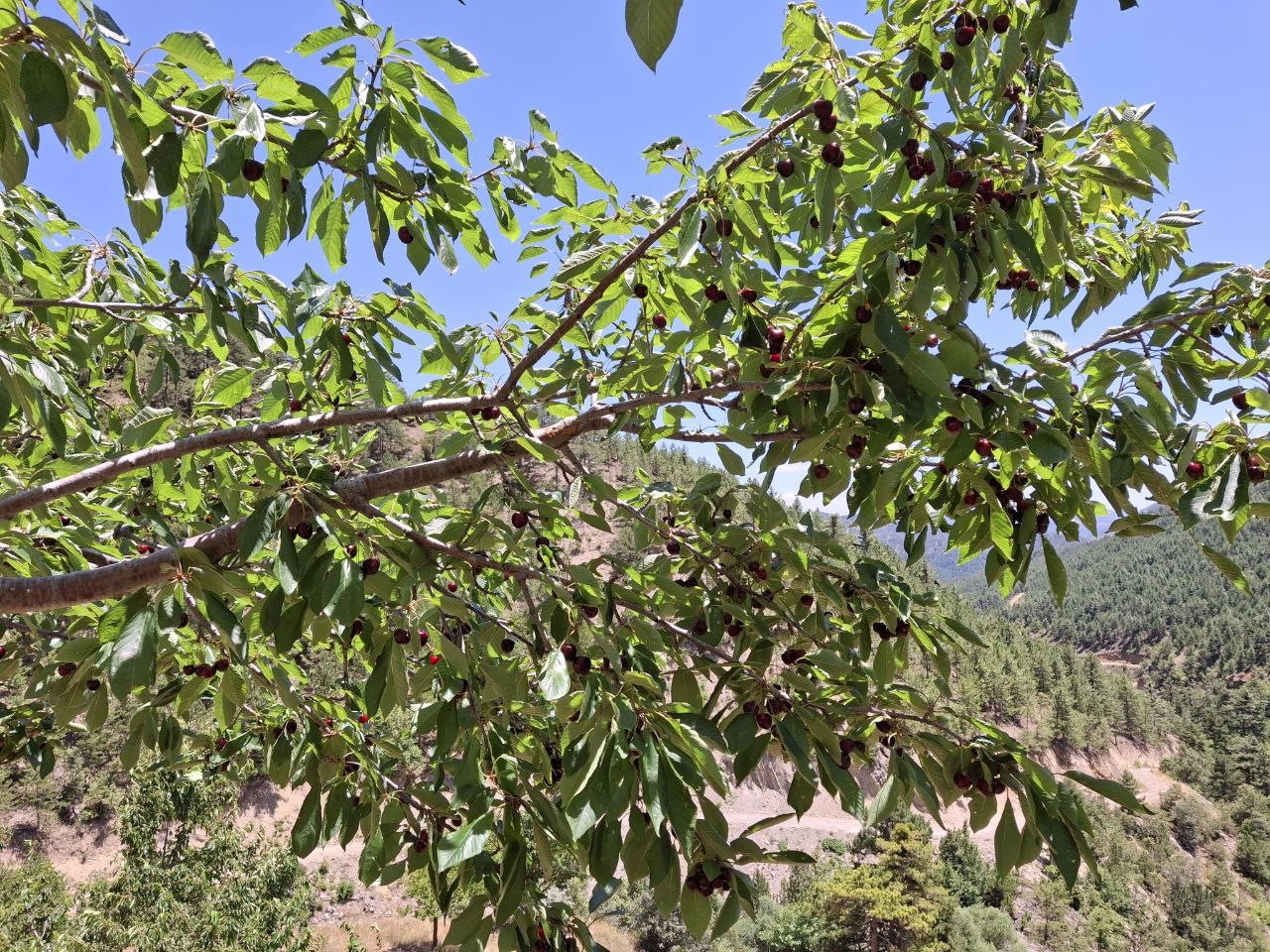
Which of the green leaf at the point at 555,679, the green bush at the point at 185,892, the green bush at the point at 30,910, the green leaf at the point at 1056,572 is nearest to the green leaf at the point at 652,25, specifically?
the green leaf at the point at 555,679

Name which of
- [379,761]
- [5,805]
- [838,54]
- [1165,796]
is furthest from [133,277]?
[1165,796]

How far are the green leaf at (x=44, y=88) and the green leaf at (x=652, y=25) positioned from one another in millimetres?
862

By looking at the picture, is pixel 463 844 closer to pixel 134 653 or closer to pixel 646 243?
pixel 134 653

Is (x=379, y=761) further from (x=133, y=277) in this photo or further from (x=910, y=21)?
(x=910, y=21)

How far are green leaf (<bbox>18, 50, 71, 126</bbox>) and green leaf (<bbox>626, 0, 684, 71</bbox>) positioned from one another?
862 mm

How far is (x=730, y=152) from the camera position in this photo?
1611mm

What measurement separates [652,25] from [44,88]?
91cm

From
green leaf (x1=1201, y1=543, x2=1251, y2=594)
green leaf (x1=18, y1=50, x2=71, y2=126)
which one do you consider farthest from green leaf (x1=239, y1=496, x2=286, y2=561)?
green leaf (x1=1201, y1=543, x2=1251, y2=594)

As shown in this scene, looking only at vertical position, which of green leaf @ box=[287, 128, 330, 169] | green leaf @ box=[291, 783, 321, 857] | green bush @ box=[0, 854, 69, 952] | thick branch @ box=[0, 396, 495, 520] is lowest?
green bush @ box=[0, 854, 69, 952]

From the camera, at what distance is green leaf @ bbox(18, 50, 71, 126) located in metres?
0.88

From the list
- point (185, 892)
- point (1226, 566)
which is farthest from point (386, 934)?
point (1226, 566)

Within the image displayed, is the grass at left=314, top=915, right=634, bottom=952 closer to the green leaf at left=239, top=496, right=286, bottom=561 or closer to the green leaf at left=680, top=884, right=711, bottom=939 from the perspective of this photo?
the green leaf at left=680, top=884, right=711, bottom=939

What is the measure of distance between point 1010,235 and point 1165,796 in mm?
49223

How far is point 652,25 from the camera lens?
0.42 m
